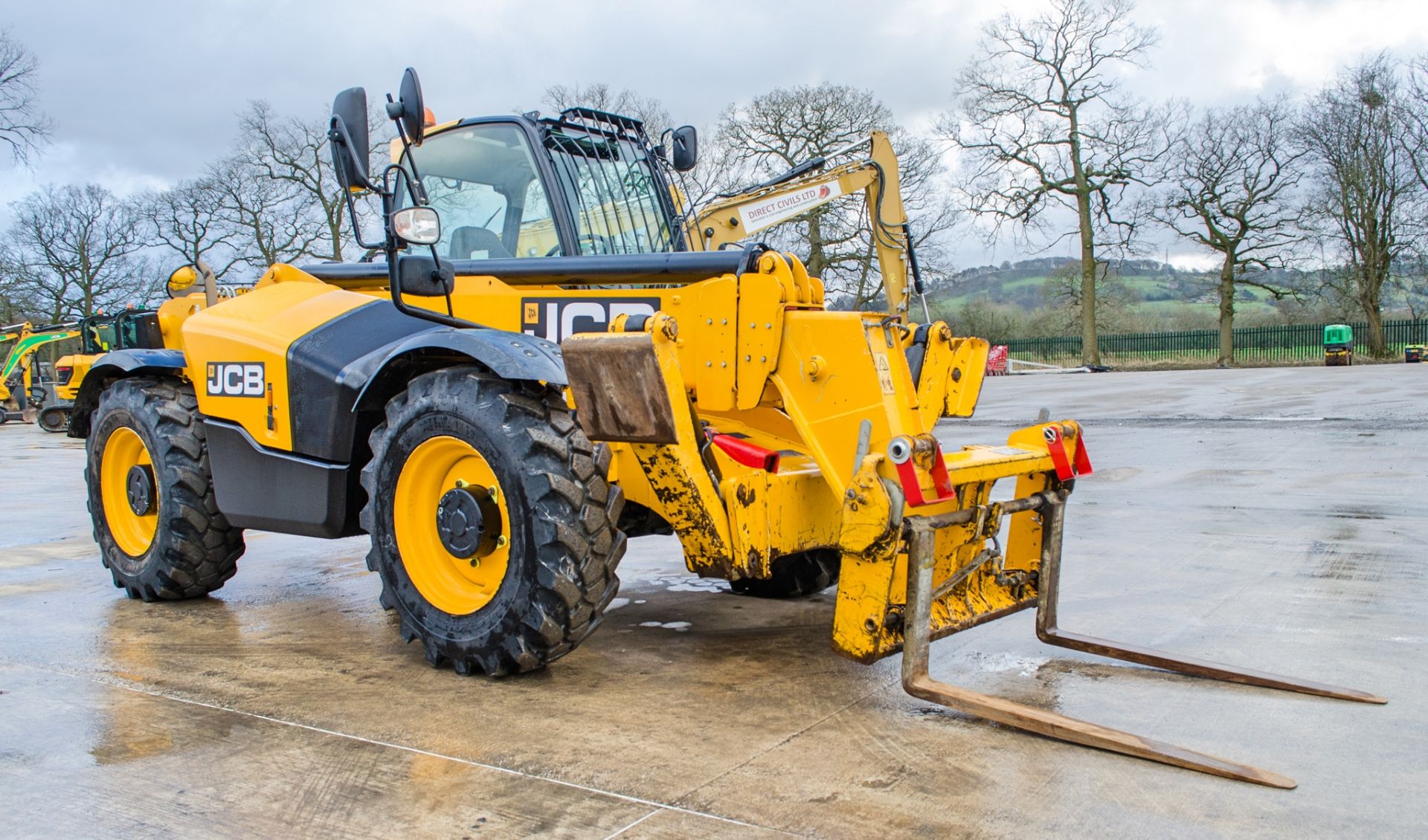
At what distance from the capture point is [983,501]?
4027 mm

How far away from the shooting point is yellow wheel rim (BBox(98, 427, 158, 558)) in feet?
19.5

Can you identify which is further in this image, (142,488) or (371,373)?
(142,488)

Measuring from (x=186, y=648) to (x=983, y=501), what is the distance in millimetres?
3342

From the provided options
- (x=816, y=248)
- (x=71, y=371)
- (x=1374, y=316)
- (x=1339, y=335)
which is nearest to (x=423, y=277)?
(x=71, y=371)

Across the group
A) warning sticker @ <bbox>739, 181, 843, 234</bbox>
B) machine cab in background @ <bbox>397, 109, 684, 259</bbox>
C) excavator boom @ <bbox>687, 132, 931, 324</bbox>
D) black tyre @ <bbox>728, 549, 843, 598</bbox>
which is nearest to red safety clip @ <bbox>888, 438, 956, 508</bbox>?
black tyre @ <bbox>728, 549, 843, 598</bbox>

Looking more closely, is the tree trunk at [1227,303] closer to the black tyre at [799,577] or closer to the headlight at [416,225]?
the black tyre at [799,577]

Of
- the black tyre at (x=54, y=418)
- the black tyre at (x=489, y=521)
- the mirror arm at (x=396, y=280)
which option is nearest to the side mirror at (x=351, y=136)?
the mirror arm at (x=396, y=280)

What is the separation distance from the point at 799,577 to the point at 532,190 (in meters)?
2.23

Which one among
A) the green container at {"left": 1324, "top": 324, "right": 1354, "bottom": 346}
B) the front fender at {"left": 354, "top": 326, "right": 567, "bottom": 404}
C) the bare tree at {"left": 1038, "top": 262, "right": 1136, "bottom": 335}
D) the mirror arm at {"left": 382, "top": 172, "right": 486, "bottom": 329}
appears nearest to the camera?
the front fender at {"left": 354, "top": 326, "right": 567, "bottom": 404}

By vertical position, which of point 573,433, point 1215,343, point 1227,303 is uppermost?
point 1227,303

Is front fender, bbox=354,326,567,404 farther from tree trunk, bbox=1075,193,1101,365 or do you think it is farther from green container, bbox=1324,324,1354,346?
green container, bbox=1324,324,1354,346

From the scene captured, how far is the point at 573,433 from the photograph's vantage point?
12.9ft

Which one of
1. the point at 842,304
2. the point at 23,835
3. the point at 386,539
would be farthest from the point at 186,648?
the point at 842,304

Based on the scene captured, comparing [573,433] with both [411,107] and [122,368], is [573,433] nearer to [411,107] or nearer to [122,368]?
[411,107]
